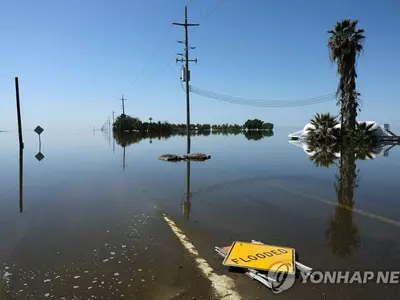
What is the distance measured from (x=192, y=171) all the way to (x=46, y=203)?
298 inches

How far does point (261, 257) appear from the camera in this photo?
5.00m

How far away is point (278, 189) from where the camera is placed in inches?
444

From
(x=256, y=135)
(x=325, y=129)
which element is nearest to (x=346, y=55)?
(x=325, y=129)

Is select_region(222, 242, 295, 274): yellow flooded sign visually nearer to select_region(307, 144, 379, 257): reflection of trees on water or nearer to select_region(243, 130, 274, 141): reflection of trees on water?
select_region(307, 144, 379, 257): reflection of trees on water

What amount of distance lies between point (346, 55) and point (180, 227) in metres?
30.6

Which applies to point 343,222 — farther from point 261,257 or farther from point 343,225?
point 261,257

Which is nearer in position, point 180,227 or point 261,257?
point 261,257

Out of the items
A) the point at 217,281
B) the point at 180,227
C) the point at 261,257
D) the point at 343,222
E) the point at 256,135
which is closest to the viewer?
the point at 217,281

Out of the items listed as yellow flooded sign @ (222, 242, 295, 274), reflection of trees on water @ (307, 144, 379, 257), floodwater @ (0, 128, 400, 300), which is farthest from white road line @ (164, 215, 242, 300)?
reflection of trees on water @ (307, 144, 379, 257)

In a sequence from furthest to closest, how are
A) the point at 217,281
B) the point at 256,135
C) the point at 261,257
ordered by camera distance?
the point at 256,135, the point at 261,257, the point at 217,281

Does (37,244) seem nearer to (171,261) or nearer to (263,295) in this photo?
(171,261)

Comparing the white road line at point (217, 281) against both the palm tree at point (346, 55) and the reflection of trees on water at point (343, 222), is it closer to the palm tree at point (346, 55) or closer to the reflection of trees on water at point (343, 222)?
the reflection of trees on water at point (343, 222)

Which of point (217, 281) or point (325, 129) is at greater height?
point (325, 129)

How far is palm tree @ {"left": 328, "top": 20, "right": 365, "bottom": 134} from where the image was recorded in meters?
31.5
